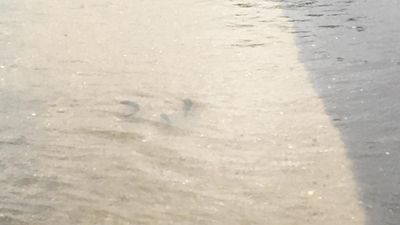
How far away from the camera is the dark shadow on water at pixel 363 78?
2.35 metres

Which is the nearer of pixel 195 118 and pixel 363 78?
pixel 195 118

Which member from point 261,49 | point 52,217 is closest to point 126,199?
point 52,217

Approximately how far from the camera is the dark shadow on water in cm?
235

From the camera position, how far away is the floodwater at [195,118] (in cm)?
226

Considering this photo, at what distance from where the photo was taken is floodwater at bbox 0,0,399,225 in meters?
2.26

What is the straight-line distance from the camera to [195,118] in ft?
9.33

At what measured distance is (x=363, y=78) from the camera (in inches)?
123

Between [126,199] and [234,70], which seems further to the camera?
[234,70]

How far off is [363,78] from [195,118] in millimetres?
870

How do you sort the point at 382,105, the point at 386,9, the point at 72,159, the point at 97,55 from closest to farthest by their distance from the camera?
the point at 72,159 < the point at 382,105 < the point at 97,55 < the point at 386,9

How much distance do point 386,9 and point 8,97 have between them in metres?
2.30

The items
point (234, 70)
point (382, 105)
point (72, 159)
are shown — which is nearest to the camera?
point (72, 159)

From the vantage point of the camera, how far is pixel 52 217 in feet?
7.23

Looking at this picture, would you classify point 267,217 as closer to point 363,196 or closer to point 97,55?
point 363,196
